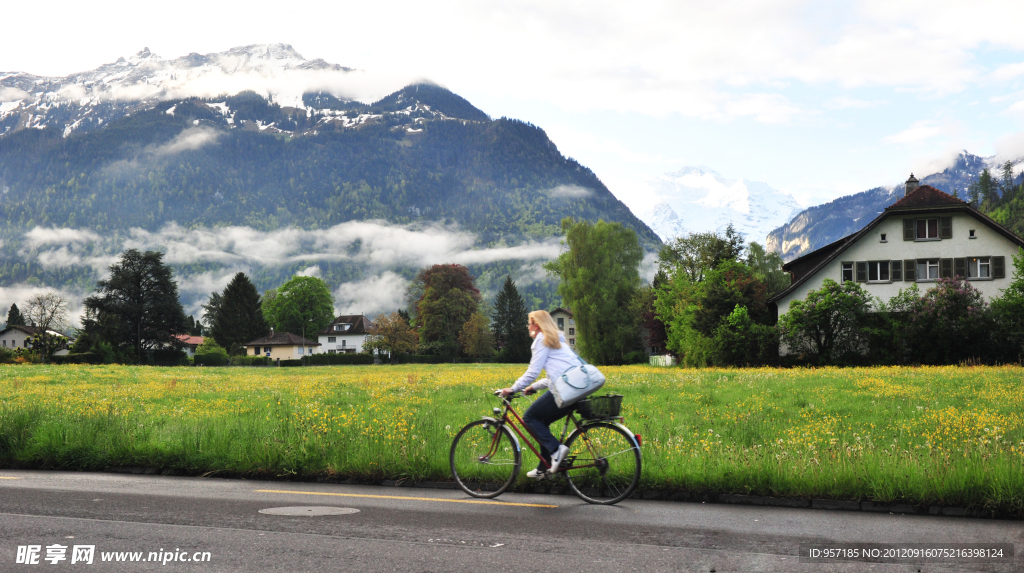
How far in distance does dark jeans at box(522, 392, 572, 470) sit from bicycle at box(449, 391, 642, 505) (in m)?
0.08

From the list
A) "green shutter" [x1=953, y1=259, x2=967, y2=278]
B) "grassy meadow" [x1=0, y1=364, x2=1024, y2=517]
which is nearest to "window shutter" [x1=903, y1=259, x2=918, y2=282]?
"green shutter" [x1=953, y1=259, x2=967, y2=278]

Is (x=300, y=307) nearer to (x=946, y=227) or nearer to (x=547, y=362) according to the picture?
(x=946, y=227)

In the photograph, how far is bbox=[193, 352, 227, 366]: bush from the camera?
8512 cm

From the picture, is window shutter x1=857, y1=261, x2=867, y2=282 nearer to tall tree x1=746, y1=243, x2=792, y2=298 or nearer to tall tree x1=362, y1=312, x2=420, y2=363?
tall tree x1=746, y1=243, x2=792, y2=298

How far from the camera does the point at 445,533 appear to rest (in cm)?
669

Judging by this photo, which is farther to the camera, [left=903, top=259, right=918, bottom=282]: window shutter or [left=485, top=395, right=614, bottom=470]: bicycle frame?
[left=903, top=259, right=918, bottom=282]: window shutter

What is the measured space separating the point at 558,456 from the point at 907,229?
4630cm

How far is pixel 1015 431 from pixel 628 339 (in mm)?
56679

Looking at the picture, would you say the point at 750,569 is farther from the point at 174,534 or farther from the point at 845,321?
the point at 845,321

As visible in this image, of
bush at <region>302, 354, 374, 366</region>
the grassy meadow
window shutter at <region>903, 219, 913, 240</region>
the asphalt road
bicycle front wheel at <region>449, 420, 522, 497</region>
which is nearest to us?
the asphalt road

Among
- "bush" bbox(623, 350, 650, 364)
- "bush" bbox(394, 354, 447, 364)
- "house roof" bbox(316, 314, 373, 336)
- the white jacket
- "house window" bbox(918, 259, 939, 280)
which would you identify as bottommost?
"bush" bbox(394, 354, 447, 364)

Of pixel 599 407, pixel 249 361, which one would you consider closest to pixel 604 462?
pixel 599 407

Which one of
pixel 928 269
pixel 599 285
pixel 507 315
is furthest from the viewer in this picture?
pixel 507 315

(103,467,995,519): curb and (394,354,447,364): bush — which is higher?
(103,467,995,519): curb
